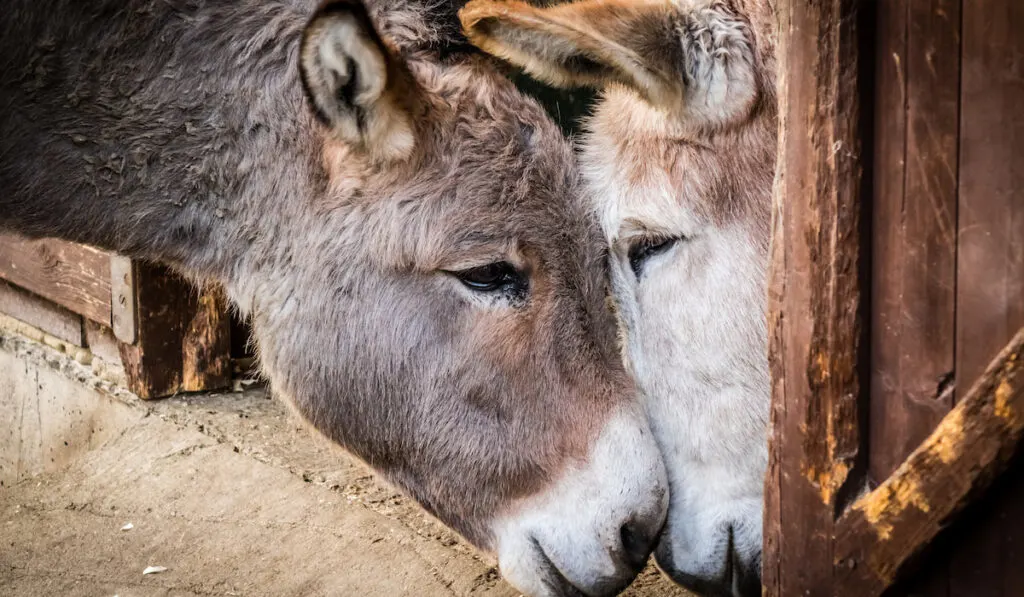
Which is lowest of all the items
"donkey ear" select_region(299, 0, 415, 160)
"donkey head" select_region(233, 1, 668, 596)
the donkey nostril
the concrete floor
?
the concrete floor

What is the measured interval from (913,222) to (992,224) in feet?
0.49

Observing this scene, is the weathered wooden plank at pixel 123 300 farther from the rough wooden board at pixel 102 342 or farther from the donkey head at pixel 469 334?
the donkey head at pixel 469 334

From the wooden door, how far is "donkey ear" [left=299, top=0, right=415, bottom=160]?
95 centimetres

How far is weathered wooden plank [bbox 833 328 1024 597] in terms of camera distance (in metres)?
1.79

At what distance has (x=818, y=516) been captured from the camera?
2146 millimetres

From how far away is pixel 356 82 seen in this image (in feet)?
8.52

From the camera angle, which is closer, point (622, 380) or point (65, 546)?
point (622, 380)

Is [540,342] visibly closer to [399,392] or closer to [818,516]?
[399,392]

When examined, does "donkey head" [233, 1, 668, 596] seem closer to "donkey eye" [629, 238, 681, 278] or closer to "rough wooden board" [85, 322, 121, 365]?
"donkey eye" [629, 238, 681, 278]

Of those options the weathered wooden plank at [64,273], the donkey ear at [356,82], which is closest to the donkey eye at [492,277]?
the donkey ear at [356,82]

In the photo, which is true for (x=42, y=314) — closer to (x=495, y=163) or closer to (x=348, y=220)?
(x=348, y=220)

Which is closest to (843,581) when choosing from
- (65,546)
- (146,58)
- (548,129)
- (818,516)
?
(818,516)

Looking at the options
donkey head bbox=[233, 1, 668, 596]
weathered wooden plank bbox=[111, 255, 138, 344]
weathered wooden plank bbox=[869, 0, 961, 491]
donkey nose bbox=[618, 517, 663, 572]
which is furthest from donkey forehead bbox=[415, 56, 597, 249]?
weathered wooden plank bbox=[111, 255, 138, 344]

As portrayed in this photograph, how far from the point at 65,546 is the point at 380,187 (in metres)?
2.68
